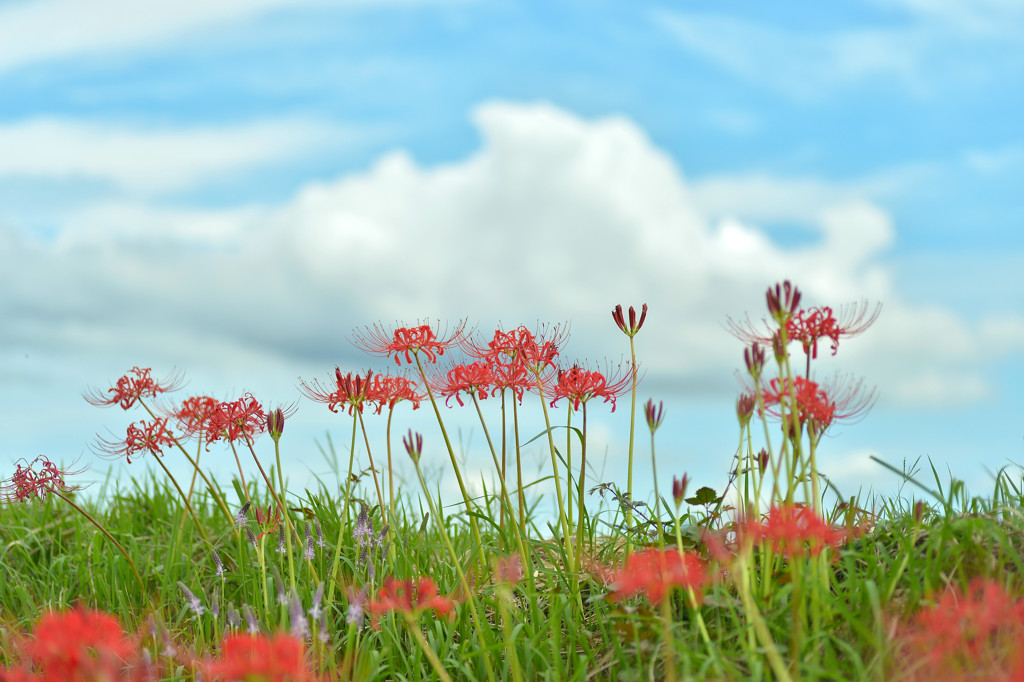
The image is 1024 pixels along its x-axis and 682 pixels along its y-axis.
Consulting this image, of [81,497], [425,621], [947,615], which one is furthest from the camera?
[81,497]

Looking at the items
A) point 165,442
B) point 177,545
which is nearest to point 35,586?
point 177,545

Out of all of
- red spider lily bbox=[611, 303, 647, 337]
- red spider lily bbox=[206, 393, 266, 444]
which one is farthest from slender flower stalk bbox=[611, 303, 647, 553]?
red spider lily bbox=[206, 393, 266, 444]

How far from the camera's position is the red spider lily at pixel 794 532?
3.37 meters

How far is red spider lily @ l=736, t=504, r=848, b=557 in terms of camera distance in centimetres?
337

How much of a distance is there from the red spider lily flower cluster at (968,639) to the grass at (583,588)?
0.05 feet

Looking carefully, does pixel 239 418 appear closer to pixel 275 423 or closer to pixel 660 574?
pixel 275 423

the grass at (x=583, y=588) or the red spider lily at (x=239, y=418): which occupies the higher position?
the red spider lily at (x=239, y=418)

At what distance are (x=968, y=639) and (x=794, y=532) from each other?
81 centimetres

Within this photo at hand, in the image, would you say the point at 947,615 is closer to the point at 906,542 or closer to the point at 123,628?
the point at 906,542

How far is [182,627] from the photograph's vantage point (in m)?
6.29

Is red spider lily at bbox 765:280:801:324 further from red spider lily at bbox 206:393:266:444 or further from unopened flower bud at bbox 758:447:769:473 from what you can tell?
red spider lily at bbox 206:393:266:444

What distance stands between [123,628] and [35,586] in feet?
5.15

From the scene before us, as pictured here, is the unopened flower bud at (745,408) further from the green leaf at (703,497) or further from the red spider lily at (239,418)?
the red spider lily at (239,418)

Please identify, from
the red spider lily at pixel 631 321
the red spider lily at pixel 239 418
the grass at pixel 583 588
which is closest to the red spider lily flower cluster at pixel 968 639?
the grass at pixel 583 588
